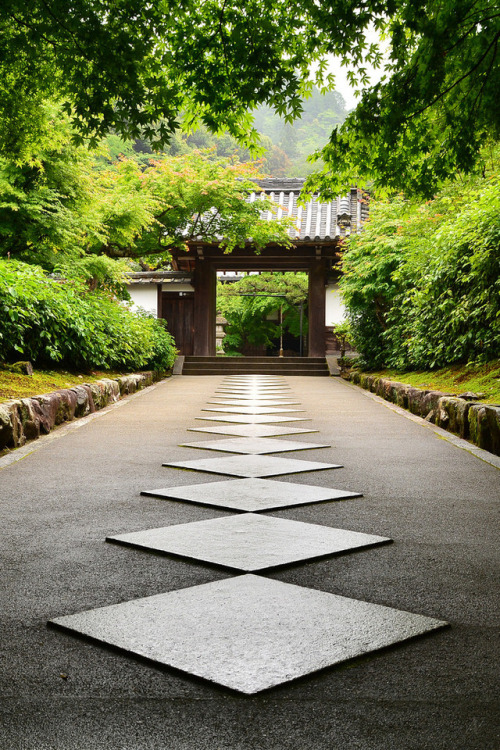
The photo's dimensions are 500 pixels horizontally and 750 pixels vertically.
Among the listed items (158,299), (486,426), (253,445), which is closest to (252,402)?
(253,445)

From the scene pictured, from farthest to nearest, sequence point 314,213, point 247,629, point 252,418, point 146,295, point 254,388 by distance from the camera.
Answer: point 146,295 → point 314,213 → point 254,388 → point 252,418 → point 247,629

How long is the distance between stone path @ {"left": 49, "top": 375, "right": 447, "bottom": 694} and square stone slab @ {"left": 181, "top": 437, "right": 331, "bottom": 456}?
5.46 feet

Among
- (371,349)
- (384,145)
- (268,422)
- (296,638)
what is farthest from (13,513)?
(371,349)

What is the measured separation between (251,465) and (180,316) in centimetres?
1432

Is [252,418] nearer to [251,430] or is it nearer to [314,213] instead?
[251,430]

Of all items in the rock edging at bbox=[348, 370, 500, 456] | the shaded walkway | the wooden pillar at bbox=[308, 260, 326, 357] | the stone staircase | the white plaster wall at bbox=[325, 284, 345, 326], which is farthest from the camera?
the white plaster wall at bbox=[325, 284, 345, 326]

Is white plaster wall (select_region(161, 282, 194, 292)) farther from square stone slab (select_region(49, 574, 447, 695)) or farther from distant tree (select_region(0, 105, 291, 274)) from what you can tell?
square stone slab (select_region(49, 574, 447, 695))

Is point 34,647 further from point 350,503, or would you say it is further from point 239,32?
point 239,32

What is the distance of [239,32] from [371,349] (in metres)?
7.22

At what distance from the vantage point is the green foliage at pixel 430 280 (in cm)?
575

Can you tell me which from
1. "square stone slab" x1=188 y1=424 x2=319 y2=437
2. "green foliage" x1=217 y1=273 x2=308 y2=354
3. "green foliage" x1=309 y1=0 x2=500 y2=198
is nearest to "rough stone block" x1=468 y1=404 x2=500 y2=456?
"square stone slab" x1=188 y1=424 x2=319 y2=437

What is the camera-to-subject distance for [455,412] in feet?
15.9

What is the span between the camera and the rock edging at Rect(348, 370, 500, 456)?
4.05 m

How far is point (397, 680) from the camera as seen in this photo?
3.93ft
